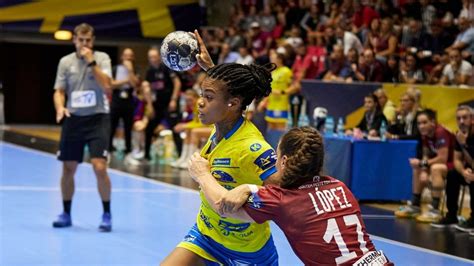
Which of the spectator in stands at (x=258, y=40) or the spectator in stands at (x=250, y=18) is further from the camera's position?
the spectator in stands at (x=250, y=18)

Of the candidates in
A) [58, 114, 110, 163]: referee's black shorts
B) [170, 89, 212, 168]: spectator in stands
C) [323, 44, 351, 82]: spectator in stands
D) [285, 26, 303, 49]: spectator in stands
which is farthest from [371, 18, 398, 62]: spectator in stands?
[58, 114, 110, 163]: referee's black shorts

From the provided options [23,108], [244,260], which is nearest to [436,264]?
[244,260]

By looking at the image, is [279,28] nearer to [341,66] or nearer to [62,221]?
[341,66]

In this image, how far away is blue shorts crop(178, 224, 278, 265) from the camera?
15.9 feet

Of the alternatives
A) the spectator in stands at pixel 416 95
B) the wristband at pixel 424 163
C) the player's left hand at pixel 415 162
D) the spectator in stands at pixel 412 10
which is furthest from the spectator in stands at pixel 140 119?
the wristband at pixel 424 163

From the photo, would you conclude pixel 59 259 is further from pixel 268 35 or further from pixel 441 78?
pixel 268 35

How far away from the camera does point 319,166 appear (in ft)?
13.4

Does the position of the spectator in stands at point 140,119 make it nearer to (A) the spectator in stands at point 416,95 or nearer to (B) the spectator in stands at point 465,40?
(B) the spectator in stands at point 465,40

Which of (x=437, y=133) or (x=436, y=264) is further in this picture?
(x=437, y=133)

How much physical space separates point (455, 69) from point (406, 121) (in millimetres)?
2049

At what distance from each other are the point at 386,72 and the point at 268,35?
530 centimetres

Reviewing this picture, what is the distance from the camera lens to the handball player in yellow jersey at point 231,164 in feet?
15.7

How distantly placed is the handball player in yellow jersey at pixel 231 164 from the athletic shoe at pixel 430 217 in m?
6.06

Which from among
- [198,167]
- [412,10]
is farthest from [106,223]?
[412,10]
